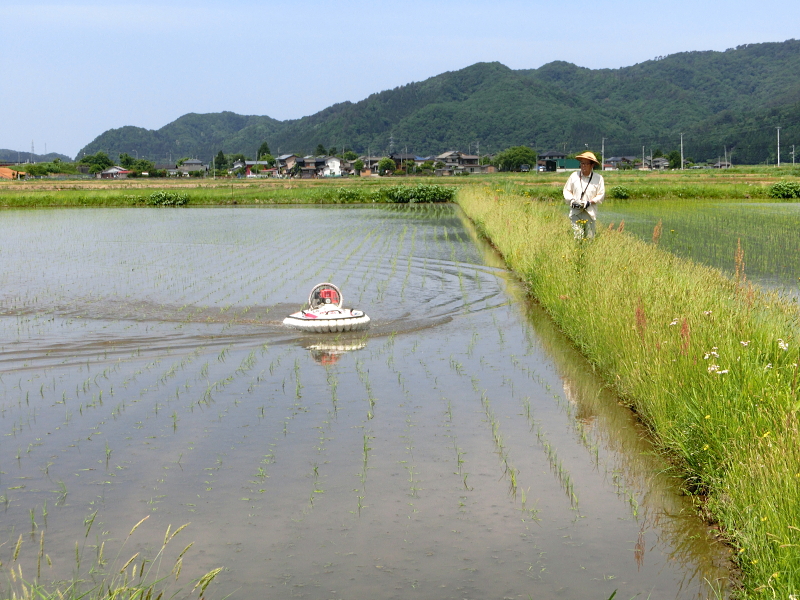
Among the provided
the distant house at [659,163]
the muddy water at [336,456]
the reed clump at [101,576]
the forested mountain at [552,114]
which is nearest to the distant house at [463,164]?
the distant house at [659,163]

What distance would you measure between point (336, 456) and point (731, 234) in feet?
55.1

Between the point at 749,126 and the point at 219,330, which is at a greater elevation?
the point at 749,126

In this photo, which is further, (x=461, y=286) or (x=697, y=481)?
(x=461, y=286)

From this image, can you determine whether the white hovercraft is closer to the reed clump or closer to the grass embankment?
the grass embankment

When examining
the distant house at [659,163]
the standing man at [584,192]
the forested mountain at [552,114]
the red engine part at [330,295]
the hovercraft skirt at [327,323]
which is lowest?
the hovercraft skirt at [327,323]

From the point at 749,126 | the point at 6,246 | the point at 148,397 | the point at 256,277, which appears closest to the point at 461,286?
the point at 256,277

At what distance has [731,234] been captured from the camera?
770 inches

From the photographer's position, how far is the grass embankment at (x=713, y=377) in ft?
11.2

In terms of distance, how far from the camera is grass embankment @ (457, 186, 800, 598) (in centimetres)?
340

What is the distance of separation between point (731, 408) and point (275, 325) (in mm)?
Result: 6492

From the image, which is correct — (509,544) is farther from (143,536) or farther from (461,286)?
(461,286)

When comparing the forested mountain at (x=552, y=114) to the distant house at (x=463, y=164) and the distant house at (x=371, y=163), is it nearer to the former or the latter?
the distant house at (x=463, y=164)

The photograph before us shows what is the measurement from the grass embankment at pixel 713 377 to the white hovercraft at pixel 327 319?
2.41m

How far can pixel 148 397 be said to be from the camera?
22.4ft
